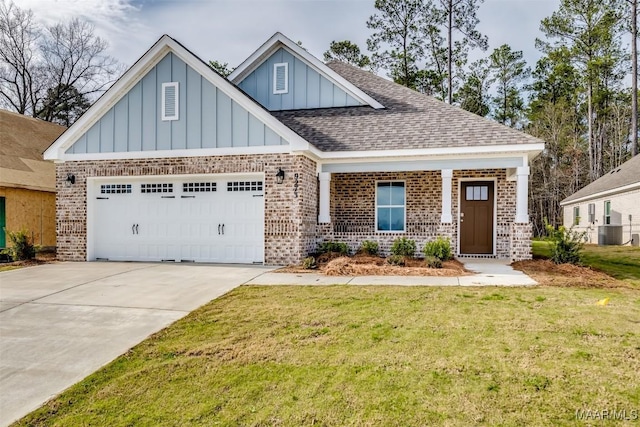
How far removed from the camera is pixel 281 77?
14.9m

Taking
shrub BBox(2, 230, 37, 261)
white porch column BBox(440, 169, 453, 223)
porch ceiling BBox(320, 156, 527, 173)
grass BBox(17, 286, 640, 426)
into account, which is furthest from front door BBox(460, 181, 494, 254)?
shrub BBox(2, 230, 37, 261)

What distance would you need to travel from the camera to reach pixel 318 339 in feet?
16.4

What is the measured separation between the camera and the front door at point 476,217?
43.1 ft

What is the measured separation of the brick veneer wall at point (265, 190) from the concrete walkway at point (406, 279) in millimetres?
1580

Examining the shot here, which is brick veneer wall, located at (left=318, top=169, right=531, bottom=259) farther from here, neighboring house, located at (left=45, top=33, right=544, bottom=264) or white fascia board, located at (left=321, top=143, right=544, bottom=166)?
white fascia board, located at (left=321, top=143, right=544, bottom=166)

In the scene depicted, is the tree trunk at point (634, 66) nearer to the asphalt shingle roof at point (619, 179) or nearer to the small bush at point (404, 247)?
the asphalt shingle roof at point (619, 179)

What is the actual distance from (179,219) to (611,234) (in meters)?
18.7

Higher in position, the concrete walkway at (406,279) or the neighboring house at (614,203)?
the neighboring house at (614,203)

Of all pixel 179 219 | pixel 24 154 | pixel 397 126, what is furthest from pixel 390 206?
pixel 24 154

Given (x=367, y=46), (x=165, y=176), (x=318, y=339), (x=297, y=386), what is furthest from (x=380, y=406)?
(x=367, y=46)

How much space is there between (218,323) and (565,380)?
13.0 feet

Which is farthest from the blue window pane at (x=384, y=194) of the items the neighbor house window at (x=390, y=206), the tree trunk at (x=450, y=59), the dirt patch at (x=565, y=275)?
the tree trunk at (x=450, y=59)

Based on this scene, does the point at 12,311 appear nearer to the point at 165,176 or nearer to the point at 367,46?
the point at 165,176

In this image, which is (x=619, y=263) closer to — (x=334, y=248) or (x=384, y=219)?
(x=384, y=219)
